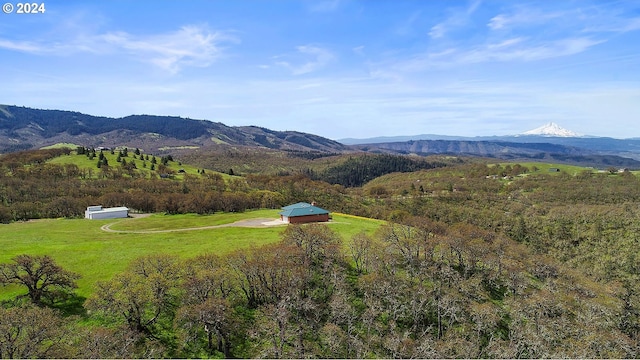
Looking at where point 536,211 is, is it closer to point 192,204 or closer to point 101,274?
point 192,204

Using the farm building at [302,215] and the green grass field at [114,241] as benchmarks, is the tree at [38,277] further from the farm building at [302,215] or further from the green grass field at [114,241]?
the farm building at [302,215]

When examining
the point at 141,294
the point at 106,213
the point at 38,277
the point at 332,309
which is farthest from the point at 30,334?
the point at 106,213

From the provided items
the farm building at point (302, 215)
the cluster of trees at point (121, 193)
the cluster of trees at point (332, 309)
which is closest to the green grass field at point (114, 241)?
the farm building at point (302, 215)

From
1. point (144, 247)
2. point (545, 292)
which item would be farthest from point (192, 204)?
point (545, 292)

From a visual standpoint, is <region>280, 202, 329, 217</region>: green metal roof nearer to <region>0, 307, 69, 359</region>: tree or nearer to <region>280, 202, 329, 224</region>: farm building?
<region>280, 202, 329, 224</region>: farm building

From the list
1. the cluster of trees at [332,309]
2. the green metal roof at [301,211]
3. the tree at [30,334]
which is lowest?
the cluster of trees at [332,309]

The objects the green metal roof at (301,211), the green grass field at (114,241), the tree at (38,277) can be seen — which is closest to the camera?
the tree at (38,277)

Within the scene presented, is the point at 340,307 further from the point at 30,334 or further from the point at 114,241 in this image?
the point at 114,241
